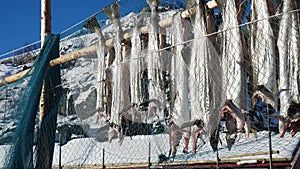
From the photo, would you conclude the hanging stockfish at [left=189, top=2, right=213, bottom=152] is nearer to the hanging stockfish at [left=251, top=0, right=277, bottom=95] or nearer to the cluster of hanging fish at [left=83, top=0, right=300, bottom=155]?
the cluster of hanging fish at [left=83, top=0, right=300, bottom=155]

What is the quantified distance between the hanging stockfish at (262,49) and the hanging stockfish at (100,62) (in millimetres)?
1395

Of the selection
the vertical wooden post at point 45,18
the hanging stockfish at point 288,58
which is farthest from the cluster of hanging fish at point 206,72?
the vertical wooden post at point 45,18

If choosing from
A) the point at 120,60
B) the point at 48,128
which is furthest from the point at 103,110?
the point at 48,128

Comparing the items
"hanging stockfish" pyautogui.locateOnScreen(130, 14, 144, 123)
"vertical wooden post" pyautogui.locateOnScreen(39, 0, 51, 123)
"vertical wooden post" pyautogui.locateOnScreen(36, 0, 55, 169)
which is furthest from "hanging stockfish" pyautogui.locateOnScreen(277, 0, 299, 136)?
"vertical wooden post" pyautogui.locateOnScreen(39, 0, 51, 123)

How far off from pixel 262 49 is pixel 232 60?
0.18m

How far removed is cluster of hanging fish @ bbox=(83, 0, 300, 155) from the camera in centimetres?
259

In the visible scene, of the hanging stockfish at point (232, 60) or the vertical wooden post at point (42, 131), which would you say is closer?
the hanging stockfish at point (232, 60)

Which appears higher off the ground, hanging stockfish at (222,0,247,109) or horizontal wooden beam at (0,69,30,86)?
horizontal wooden beam at (0,69,30,86)

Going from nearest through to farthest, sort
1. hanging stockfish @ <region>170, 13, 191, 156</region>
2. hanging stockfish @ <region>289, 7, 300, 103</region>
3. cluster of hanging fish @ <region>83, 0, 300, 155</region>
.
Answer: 1. hanging stockfish @ <region>289, 7, 300, 103</region>
2. cluster of hanging fish @ <region>83, 0, 300, 155</region>
3. hanging stockfish @ <region>170, 13, 191, 156</region>

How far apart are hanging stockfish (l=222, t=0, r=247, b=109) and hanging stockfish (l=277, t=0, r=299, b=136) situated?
231 mm

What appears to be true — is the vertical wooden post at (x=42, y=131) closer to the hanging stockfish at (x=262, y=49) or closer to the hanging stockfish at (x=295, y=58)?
the hanging stockfish at (x=262, y=49)

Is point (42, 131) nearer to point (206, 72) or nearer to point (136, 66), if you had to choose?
point (136, 66)

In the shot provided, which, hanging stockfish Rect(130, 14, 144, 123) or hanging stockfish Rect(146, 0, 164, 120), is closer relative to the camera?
hanging stockfish Rect(146, 0, 164, 120)

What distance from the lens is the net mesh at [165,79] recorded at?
2.66 metres
